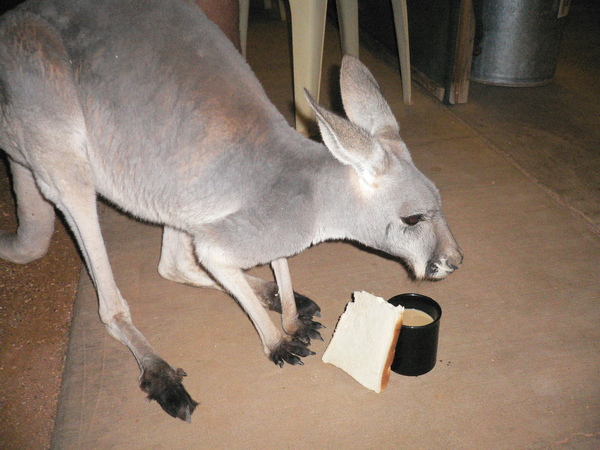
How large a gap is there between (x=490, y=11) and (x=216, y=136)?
3.73 metres

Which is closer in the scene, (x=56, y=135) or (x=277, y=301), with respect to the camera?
(x=56, y=135)

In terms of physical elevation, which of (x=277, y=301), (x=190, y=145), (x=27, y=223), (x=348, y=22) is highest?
(x=190, y=145)

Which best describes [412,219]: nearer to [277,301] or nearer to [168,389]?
[277,301]

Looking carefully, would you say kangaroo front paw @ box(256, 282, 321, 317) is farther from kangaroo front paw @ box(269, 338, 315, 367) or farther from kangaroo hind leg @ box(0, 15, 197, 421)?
kangaroo hind leg @ box(0, 15, 197, 421)

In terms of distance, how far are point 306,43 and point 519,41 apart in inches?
89.8

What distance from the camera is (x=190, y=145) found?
196 cm

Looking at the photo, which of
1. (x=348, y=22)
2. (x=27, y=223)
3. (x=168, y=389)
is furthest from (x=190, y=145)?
(x=348, y=22)

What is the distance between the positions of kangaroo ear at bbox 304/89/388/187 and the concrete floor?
3.01ft

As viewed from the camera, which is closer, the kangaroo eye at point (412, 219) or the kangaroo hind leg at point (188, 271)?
the kangaroo eye at point (412, 219)

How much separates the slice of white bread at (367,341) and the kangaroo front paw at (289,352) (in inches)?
4.2

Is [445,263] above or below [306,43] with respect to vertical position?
below

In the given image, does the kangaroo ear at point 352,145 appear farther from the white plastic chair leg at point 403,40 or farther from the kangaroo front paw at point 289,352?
the white plastic chair leg at point 403,40

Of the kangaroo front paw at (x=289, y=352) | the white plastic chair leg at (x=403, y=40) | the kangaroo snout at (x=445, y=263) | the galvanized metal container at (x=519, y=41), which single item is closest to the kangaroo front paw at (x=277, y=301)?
the kangaroo front paw at (x=289, y=352)

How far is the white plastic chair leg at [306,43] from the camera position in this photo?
11.5ft
